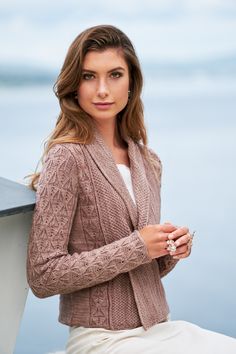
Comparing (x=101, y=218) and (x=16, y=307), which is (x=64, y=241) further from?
(x=16, y=307)

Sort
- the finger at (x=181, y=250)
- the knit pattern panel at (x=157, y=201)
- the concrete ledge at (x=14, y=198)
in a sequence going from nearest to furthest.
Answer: the concrete ledge at (x=14, y=198) < the finger at (x=181, y=250) < the knit pattern panel at (x=157, y=201)

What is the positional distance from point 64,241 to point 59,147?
19 centimetres

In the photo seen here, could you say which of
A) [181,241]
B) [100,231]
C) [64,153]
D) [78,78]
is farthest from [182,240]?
[78,78]

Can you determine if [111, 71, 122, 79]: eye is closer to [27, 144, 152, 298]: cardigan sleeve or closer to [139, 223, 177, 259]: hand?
[27, 144, 152, 298]: cardigan sleeve

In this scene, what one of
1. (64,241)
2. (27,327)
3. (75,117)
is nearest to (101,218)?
(64,241)

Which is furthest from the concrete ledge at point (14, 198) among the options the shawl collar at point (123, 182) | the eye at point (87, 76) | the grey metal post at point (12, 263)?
the eye at point (87, 76)

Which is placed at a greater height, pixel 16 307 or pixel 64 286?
pixel 64 286

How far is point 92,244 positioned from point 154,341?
9.3 inches

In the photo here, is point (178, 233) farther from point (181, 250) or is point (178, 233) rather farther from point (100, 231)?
point (100, 231)

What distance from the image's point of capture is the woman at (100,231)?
1537 millimetres

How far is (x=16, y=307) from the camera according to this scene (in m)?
1.73

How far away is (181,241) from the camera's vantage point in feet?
5.21

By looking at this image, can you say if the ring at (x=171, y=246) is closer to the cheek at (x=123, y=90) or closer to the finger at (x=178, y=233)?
the finger at (x=178, y=233)

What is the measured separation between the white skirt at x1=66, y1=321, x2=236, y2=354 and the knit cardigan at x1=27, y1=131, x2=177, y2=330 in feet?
0.07
